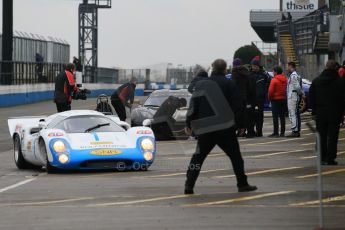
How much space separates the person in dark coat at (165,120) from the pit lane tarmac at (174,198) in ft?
15.8

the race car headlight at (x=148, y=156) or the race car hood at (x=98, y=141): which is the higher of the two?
the race car hood at (x=98, y=141)

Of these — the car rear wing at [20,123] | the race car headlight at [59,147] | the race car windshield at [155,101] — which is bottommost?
the race car headlight at [59,147]

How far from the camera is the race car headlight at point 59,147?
603 inches

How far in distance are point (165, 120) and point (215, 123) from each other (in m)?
10.8

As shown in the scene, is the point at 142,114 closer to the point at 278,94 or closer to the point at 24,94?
the point at 278,94

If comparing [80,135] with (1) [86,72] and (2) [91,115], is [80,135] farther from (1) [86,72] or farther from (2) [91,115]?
(1) [86,72]

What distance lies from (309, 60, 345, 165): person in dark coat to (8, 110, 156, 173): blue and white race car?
2887 millimetres

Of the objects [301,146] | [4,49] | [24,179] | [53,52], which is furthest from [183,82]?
[24,179]

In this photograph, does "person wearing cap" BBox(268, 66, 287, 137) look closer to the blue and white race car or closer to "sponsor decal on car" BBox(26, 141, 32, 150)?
the blue and white race car

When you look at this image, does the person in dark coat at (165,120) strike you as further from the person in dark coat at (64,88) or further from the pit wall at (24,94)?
the pit wall at (24,94)

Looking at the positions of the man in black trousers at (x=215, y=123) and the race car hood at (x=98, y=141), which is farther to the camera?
the race car hood at (x=98, y=141)

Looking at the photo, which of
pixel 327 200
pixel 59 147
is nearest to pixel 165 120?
pixel 59 147

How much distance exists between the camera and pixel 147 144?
15.9 meters

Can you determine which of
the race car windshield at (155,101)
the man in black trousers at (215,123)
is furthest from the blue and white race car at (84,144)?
the race car windshield at (155,101)
